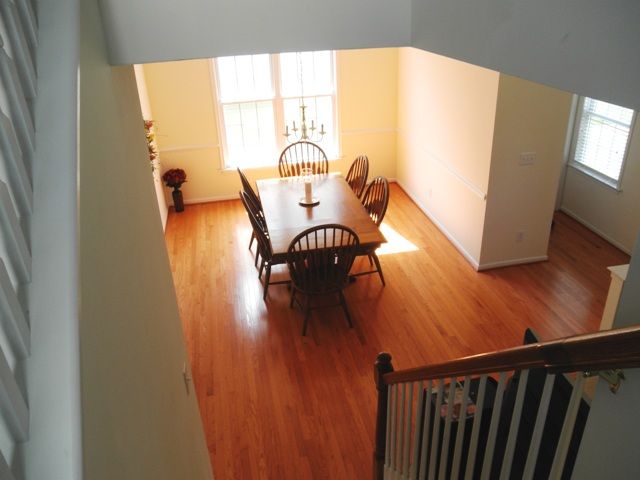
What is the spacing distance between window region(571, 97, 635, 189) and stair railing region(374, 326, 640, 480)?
370 cm

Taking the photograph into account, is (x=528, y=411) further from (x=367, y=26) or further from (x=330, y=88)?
(x=330, y=88)

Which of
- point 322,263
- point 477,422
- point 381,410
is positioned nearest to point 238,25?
point 477,422

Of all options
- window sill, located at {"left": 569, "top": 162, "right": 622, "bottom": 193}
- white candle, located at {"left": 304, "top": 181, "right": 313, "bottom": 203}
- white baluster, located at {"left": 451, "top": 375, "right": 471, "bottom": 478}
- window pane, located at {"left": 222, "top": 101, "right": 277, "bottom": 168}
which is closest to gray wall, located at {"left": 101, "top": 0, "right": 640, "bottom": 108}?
white baluster, located at {"left": 451, "top": 375, "right": 471, "bottom": 478}

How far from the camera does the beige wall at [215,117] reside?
6148 mm

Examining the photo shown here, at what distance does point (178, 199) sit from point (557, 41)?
5992 mm

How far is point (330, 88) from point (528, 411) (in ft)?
16.8

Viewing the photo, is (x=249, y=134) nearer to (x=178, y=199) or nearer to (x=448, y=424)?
(x=178, y=199)

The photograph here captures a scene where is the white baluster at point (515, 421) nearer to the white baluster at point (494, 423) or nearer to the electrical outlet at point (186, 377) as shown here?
the white baluster at point (494, 423)

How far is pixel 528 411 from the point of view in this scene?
2.35 meters

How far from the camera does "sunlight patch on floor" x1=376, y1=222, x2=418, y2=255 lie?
5446 mm

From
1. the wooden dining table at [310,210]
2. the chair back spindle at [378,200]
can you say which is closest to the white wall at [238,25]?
the wooden dining table at [310,210]

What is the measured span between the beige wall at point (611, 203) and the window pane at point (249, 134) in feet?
12.3

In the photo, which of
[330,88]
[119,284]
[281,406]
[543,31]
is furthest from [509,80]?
[119,284]

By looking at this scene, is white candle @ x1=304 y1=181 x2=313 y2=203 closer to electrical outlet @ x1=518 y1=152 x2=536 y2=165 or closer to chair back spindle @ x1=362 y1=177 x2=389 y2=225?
chair back spindle @ x1=362 y1=177 x2=389 y2=225
